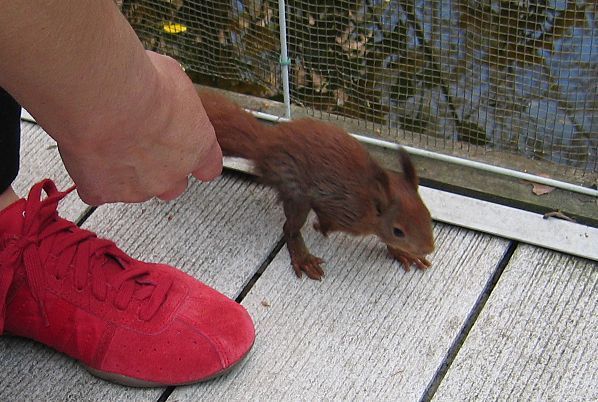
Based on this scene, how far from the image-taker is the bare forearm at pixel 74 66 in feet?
3.89

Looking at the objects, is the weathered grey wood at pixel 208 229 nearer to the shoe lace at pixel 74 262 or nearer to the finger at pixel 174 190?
the shoe lace at pixel 74 262

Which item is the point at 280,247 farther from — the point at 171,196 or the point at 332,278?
the point at 171,196

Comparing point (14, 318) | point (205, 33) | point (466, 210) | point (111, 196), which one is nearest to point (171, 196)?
point (111, 196)

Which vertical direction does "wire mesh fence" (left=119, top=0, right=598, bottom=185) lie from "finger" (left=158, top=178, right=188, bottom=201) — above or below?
below

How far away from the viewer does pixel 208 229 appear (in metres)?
2.35

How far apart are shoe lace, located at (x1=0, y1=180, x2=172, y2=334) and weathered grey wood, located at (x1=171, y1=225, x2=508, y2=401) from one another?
0.24 m

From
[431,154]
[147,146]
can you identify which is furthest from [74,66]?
[431,154]

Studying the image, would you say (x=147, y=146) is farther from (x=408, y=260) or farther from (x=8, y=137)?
(x=408, y=260)

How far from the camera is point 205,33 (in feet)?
9.65

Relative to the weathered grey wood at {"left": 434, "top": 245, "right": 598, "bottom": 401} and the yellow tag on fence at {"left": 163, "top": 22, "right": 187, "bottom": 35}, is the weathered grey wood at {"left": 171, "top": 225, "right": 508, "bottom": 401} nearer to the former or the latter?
the weathered grey wood at {"left": 434, "top": 245, "right": 598, "bottom": 401}

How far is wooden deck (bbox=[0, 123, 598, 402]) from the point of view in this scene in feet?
6.48

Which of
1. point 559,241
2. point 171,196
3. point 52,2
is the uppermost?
point 52,2

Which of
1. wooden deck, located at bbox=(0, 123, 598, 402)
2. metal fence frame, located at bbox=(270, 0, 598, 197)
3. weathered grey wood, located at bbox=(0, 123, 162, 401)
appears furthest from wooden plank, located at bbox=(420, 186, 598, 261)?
weathered grey wood, located at bbox=(0, 123, 162, 401)

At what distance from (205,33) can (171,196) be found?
1505 millimetres
